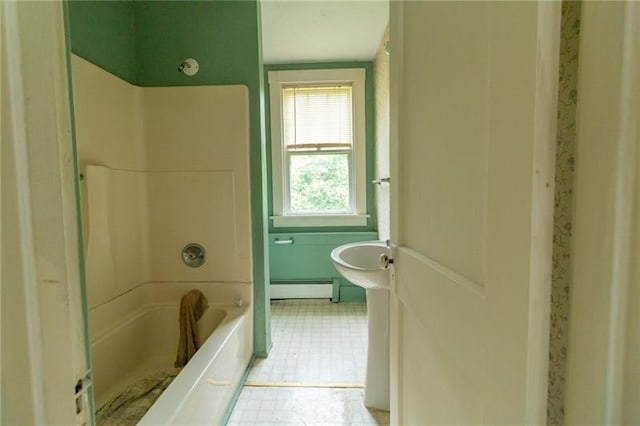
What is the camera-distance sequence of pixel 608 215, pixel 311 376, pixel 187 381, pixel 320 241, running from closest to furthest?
pixel 608 215
pixel 187 381
pixel 311 376
pixel 320 241

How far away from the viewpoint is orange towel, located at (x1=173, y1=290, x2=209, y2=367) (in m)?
1.82

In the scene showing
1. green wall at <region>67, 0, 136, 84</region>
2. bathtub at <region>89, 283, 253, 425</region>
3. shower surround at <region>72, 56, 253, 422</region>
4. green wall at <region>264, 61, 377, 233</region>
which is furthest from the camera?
green wall at <region>264, 61, 377, 233</region>

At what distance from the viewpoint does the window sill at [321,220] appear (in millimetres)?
3037

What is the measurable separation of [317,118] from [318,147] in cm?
29

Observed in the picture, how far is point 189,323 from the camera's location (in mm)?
1869

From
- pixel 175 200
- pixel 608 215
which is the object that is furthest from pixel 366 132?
pixel 608 215

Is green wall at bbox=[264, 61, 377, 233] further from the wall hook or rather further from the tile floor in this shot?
the wall hook

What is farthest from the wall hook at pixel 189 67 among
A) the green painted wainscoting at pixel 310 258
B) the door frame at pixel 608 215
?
the door frame at pixel 608 215

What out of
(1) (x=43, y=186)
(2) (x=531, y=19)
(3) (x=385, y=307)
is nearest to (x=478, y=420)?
(2) (x=531, y=19)

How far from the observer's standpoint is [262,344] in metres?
A: 2.07

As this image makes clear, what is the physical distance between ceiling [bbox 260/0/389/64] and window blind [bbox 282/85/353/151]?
0.30m

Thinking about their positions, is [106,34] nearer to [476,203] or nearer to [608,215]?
[476,203]

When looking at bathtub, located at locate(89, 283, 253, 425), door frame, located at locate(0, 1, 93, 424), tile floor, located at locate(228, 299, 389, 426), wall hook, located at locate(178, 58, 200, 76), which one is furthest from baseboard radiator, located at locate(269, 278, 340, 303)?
door frame, located at locate(0, 1, 93, 424)

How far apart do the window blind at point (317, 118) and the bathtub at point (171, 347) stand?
1.65 m
